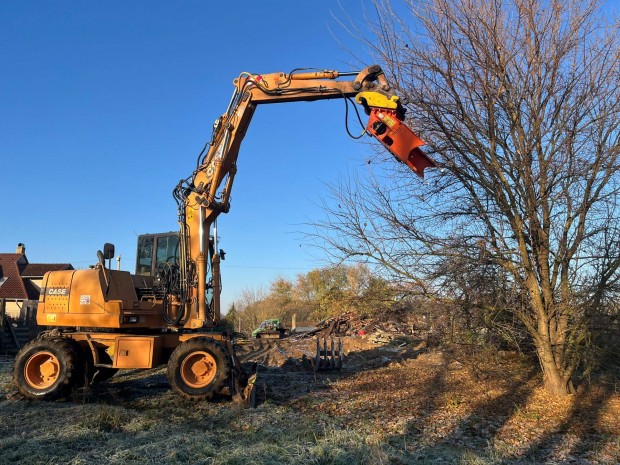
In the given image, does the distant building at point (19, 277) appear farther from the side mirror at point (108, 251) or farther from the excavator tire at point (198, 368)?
the excavator tire at point (198, 368)

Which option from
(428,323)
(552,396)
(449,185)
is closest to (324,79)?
(449,185)

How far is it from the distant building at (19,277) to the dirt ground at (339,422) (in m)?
25.3

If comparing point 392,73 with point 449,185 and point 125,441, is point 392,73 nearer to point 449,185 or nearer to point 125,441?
point 449,185

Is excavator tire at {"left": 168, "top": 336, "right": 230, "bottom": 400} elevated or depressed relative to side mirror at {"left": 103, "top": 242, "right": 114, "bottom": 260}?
depressed

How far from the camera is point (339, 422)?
7691mm

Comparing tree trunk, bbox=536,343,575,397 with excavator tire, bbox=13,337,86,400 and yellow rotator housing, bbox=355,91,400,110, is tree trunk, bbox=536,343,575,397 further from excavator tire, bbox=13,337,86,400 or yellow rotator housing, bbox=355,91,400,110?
excavator tire, bbox=13,337,86,400

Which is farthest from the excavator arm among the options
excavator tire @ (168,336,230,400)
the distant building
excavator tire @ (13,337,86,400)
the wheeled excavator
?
the distant building

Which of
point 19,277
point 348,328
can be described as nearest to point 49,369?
point 348,328

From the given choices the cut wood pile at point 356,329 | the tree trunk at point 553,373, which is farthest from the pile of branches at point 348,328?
the tree trunk at point 553,373

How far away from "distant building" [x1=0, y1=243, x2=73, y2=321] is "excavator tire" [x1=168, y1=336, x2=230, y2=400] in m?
27.6

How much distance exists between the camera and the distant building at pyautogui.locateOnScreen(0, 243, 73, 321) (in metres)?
34.2

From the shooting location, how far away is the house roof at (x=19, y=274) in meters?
34.5

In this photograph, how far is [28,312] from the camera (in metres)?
21.7

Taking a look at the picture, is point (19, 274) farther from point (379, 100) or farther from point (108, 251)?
point (379, 100)
